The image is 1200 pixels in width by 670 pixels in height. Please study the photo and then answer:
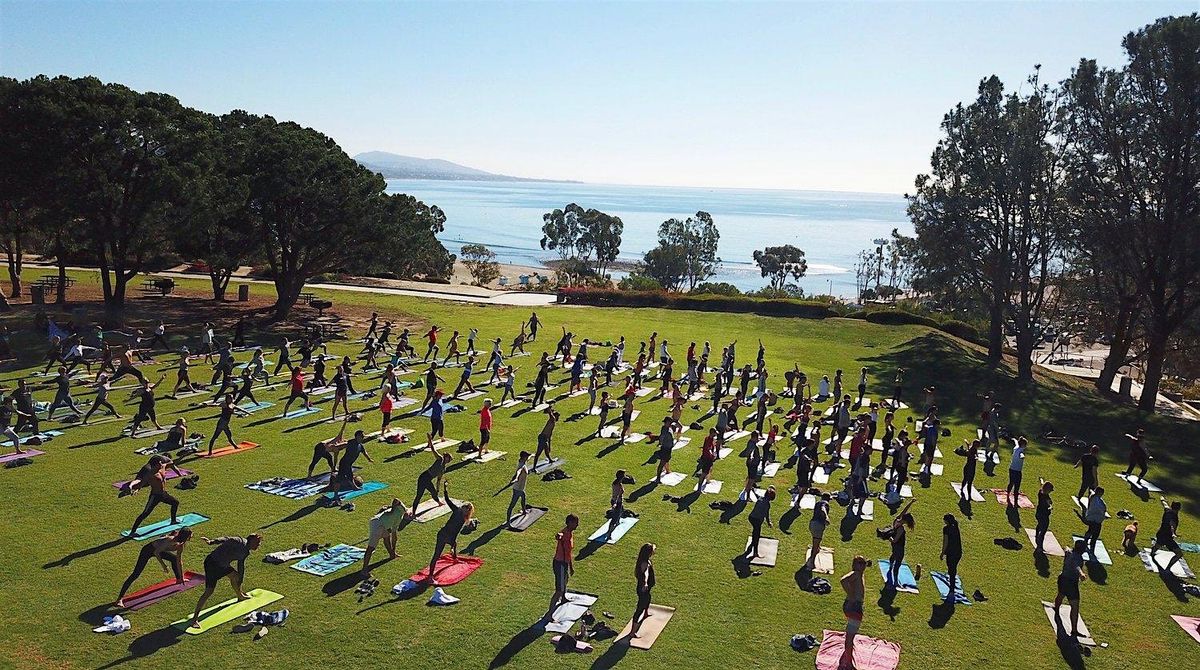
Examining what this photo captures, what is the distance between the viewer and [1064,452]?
2677cm

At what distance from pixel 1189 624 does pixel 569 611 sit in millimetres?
11939

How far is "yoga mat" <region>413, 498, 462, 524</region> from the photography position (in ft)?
54.5

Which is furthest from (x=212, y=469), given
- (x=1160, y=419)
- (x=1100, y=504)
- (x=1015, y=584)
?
(x=1160, y=419)

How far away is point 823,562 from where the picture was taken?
1582cm

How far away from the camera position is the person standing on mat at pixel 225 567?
12.0m

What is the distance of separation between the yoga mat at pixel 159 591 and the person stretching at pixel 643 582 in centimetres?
771

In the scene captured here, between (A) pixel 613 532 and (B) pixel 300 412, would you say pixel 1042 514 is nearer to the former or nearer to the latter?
(A) pixel 613 532

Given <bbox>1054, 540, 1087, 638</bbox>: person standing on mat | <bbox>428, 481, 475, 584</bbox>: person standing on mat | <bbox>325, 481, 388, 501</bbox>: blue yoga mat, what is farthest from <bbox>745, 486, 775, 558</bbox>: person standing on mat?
<bbox>325, 481, 388, 501</bbox>: blue yoga mat

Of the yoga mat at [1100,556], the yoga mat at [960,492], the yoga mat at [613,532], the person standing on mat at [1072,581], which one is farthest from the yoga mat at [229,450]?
the yoga mat at [1100,556]

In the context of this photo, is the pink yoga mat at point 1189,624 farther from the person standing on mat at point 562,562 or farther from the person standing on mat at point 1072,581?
the person standing on mat at point 562,562

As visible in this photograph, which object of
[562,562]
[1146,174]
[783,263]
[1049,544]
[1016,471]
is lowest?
[1049,544]

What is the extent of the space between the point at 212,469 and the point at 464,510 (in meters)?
8.48

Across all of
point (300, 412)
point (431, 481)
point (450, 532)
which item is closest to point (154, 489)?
point (431, 481)

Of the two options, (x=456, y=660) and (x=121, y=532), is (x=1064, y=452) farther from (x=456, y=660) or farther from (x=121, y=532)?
(x=121, y=532)
